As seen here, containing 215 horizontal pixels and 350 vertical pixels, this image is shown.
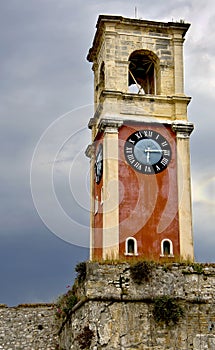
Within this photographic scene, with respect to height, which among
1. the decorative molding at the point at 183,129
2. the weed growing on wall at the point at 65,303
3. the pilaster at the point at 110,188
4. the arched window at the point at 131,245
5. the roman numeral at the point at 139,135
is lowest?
the weed growing on wall at the point at 65,303

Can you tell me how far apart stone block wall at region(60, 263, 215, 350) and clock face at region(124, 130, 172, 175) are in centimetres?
865

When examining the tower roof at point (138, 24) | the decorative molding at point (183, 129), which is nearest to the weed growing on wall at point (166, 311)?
the decorative molding at point (183, 129)

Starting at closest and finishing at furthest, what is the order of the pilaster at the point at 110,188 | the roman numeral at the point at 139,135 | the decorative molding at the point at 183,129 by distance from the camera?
the pilaster at the point at 110,188, the roman numeral at the point at 139,135, the decorative molding at the point at 183,129

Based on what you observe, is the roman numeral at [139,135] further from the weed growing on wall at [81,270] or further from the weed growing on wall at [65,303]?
the weed growing on wall at [81,270]

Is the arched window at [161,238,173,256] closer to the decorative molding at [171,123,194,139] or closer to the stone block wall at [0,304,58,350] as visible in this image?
the decorative molding at [171,123,194,139]

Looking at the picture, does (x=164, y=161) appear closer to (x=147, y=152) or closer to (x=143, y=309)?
(x=147, y=152)

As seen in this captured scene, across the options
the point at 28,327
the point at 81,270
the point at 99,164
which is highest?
the point at 99,164

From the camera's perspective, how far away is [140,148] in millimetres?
33219

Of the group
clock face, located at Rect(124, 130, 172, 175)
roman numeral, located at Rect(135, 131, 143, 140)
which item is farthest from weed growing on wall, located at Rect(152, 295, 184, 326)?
roman numeral, located at Rect(135, 131, 143, 140)

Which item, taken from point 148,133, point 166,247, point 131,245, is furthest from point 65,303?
point 148,133

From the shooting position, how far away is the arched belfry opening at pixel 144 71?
119 feet

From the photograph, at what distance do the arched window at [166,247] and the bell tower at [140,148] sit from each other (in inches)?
1.7

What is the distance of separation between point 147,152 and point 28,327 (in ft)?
29.9

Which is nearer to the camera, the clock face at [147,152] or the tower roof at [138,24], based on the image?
the clock face at [147,152]
